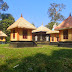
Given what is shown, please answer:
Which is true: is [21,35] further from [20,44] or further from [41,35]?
[41,35]

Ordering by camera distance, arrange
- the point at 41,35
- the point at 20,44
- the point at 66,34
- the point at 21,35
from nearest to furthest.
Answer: the point at 20,44, the point at 21,35, the point at 66,34, the point at 41,35

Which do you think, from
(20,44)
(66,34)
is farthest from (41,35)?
(20,44)

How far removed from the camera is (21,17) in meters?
17.6

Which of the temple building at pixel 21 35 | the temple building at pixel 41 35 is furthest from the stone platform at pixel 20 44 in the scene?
the temple building at pixel 41 35

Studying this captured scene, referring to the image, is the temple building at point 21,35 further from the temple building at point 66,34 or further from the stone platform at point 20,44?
the temple building at point 66,34

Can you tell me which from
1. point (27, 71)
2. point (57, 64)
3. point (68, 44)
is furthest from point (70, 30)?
point (27, 71)

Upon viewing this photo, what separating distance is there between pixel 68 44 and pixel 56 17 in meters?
24.1

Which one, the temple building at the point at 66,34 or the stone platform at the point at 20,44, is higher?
the temple building at the point at 66,34

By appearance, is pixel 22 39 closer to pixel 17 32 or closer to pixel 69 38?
pixel 17 32

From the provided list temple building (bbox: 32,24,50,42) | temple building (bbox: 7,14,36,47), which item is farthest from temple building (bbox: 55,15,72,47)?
temple building (bbox: 32,24,50,42)

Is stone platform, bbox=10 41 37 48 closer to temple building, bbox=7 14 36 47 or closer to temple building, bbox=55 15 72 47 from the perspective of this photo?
temple building, bbox=7 14 36 47

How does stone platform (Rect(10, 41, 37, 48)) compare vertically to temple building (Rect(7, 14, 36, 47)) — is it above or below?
below

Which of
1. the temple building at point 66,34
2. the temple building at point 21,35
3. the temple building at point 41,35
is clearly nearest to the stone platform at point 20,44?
the temple building at point 21,35

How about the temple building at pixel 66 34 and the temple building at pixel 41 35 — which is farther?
the temple building at pixel 41 35
